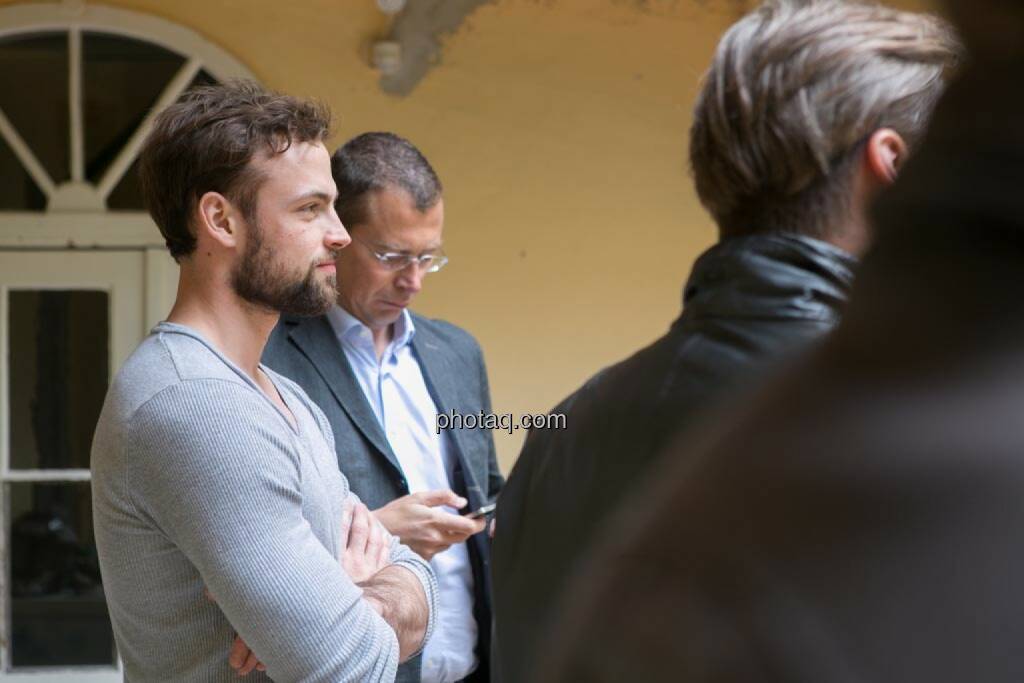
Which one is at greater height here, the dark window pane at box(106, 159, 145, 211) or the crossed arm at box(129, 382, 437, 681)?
the crossed arm at box(129, 382, 437, 681)

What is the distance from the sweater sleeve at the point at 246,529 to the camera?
83.7 inches

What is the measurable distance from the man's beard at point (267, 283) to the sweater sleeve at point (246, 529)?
0.98 feet

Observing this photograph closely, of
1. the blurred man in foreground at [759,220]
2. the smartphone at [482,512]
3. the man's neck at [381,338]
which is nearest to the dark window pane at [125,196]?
the man's neck at [381,338]

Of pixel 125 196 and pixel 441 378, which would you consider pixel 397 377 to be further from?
pixel 125 196

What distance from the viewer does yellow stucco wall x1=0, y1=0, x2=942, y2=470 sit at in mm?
5629

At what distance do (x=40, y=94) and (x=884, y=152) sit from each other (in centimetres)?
457

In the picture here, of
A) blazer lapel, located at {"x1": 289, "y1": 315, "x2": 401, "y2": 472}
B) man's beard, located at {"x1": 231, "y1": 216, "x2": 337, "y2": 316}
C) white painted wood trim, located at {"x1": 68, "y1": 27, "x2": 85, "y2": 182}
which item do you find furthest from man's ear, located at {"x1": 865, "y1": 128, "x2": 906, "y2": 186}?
white painted wood trim, located at {"x1": 68, "y1": 27, "x2": 85, "y2": 182}

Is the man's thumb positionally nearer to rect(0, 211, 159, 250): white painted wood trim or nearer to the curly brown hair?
the curly brown hair

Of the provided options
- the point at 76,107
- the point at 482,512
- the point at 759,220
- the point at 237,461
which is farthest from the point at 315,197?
the point at 76,107

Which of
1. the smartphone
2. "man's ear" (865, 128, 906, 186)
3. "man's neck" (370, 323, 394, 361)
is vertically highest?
"man's ear" (865, 128, 906, 186)

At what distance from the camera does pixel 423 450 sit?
11.0ft

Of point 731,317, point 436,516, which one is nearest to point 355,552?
point 436,516

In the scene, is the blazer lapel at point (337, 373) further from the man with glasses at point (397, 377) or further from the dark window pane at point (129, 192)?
the dark window pane at point (129, 192)

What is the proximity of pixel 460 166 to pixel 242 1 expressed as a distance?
0.99m
